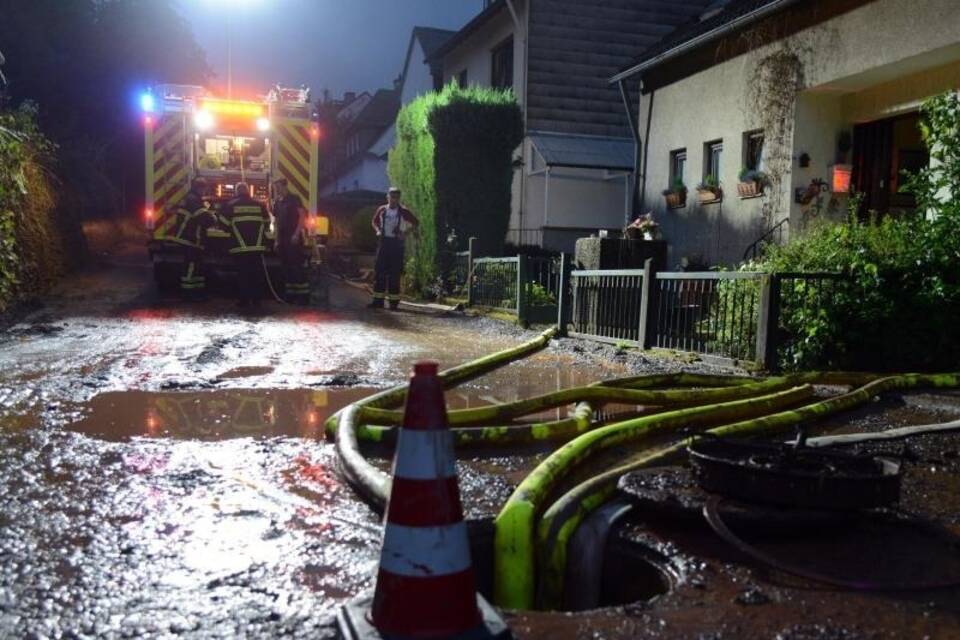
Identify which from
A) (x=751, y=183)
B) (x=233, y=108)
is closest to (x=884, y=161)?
(x=751, y=183)

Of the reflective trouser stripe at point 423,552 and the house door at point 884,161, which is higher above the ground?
the house door at point 884,161

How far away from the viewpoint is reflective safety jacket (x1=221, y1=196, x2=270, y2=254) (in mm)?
11695

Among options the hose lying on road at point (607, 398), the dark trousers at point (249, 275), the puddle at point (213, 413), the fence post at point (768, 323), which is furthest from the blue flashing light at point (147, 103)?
the hose lying on road at point (607, 398)

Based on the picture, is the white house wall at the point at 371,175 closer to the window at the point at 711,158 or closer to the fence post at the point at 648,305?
the window at the point at 711,158

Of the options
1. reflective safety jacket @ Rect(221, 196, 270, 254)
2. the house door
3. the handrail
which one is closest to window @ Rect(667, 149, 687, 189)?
the handrail

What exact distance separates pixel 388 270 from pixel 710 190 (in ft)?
19.4

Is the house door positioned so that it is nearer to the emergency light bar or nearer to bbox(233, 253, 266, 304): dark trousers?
bbox(233, 253, 266, 304): dark trousers

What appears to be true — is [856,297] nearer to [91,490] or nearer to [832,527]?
[832,527]

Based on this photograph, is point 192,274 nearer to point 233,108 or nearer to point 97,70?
point 233,108

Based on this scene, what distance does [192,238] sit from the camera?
1239 cm

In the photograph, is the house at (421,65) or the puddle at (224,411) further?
the house at (421,65)

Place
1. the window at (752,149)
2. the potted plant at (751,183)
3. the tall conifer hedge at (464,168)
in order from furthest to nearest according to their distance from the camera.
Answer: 1. the tall conifer hedge at (464,168)
2. the window at (752,149)
3. the potted plant at (751,183)

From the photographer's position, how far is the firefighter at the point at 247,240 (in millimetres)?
11719

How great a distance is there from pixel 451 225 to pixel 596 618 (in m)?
13.0
